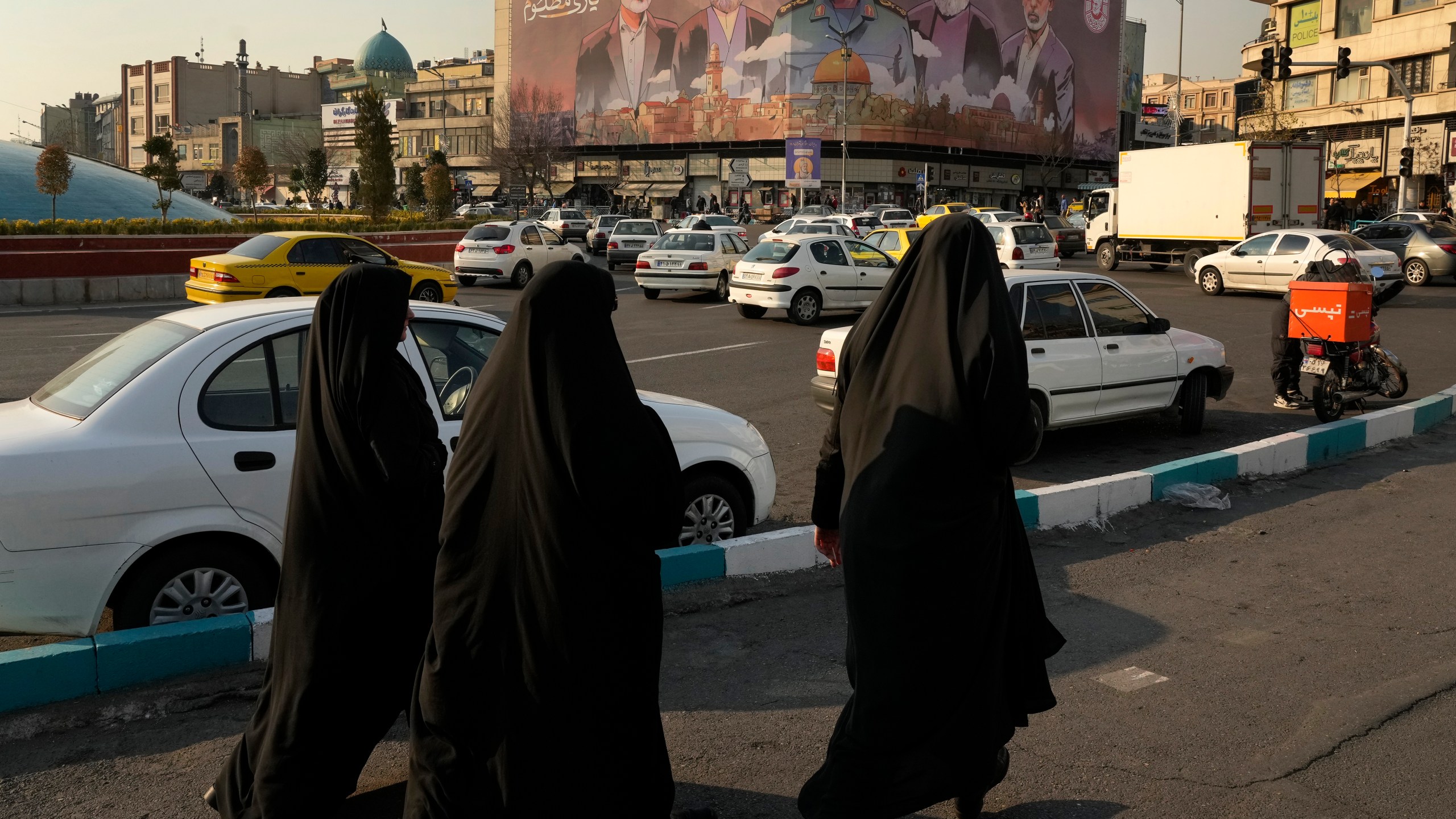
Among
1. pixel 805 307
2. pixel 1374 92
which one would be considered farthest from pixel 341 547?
pixel 1374 92

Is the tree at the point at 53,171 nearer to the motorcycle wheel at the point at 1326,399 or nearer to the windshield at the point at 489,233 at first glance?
the windshield at the point at 489,233

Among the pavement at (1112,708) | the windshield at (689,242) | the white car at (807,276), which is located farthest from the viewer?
the windshield at (689,242)

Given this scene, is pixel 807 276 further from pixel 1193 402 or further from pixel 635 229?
pixel 635 229

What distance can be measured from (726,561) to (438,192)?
3228 centimetres

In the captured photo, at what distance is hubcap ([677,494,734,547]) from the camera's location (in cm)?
584

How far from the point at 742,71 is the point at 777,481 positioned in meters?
70.8

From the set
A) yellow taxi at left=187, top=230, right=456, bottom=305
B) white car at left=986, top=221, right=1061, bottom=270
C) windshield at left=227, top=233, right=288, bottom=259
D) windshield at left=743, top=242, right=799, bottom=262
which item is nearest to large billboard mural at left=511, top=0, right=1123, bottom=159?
white car at left=986, top=221, right=1061, bottom=270

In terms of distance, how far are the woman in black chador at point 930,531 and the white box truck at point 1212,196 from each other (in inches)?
987

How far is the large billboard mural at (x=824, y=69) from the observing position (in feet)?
240

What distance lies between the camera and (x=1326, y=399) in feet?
33.0

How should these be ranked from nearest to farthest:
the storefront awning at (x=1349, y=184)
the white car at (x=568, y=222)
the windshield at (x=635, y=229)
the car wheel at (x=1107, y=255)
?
1. the car wheel at (x=1107, y=255)
2. the windshield at (x=635, y=229)
3. the white car at (x=568, y=222)
4. the storefront awning at (x=1349, y=184)

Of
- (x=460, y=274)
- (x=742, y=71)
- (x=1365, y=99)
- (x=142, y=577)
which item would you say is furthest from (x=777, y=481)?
(x=742, y=71)

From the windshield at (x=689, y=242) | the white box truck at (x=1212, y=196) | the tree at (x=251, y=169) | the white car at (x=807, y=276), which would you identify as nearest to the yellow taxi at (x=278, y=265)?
the white car at (x=807, y=276)

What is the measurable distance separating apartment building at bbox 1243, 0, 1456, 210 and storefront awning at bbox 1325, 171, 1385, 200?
1.9 inches
